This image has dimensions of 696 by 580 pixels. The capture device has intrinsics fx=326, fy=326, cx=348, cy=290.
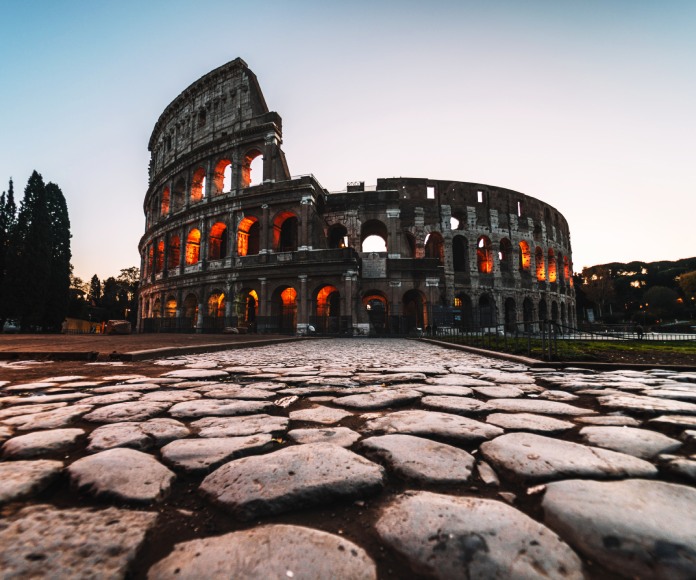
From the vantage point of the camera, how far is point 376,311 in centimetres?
3231

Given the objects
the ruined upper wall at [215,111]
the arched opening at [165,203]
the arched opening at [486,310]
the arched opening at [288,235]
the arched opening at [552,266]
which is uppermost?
the ruined upper wall at [215,111]

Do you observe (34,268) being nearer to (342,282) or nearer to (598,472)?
(342,282)

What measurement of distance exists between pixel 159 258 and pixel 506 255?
1152 inches

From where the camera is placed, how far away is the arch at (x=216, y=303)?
2175 cm

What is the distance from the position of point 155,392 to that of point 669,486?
2660 millimetres

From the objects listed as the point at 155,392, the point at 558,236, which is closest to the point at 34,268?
the point at 155,392

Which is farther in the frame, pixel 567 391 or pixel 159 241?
pixel 159 241

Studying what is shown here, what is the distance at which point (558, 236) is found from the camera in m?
31.4

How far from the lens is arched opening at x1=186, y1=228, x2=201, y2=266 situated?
23703mm

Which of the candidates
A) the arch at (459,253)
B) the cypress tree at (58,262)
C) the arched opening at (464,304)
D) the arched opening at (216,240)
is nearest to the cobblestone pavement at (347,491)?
the arched opening at (216,240)

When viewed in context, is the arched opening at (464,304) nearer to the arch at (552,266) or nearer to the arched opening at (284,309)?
the arch at (552,266)

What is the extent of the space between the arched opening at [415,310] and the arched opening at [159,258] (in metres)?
20.1

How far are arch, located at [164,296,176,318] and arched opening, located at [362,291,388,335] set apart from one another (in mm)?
14451

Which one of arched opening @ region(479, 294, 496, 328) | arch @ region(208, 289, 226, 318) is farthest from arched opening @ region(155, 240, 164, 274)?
arched opening @ region(479, 294, 496, 328)
